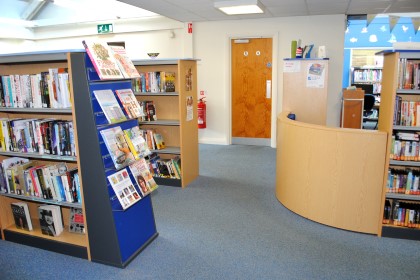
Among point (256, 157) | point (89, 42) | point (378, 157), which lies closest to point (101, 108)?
point (89, 42)

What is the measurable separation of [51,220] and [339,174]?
2.75 metres

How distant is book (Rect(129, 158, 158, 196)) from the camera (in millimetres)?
2898

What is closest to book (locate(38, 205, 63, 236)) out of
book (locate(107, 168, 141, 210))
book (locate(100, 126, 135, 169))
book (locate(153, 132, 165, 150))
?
book (locate(107, 168, 141, 210))

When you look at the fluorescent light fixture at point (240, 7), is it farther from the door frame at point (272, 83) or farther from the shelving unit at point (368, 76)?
the shelving unit at point (368, 76)

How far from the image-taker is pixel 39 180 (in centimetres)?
303

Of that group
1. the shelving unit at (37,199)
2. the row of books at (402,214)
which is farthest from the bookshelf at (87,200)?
the row of books at (402,214)

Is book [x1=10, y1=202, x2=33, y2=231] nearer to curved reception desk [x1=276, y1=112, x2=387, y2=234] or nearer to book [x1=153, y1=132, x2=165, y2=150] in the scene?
book [x1=153, y1=132, x2=165, y2=150]

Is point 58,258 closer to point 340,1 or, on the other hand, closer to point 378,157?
point 378,157

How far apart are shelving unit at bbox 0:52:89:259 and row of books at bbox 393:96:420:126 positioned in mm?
2843

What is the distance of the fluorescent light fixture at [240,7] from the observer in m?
5.21

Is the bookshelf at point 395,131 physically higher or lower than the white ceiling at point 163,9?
lower

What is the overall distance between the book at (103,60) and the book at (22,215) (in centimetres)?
164

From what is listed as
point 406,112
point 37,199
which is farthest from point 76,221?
point 406,112

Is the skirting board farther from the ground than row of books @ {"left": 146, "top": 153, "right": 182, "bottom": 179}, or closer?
closer
